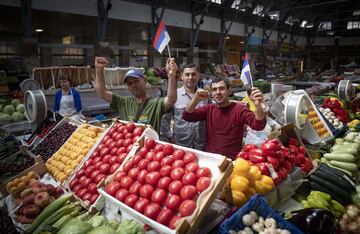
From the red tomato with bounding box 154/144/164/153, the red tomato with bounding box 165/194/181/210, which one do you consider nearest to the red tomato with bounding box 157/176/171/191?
the red tomato with bounding box 165/194/181/210

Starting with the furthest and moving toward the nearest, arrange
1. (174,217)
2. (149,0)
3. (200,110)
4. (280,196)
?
1. (149,0)
2. (200,110)
3. (280,196)
4. (174,217)

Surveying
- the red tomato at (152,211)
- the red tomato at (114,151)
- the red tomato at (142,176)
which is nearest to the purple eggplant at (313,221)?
the red tomato at (152,211)

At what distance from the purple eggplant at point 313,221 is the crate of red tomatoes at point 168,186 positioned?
2.33ft

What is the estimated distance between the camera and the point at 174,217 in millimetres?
1690

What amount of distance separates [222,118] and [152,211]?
169 centimetres

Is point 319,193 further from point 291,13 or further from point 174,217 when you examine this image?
point 291,13

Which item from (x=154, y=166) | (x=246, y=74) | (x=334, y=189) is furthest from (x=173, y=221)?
(x=246, y=74)

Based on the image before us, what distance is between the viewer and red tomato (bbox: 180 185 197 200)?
1.73m

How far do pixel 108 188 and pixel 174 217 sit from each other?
656mm

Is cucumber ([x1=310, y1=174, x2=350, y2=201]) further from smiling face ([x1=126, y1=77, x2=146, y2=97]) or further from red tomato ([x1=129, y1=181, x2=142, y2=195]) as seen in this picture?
smiling face ([x1=126, y1=77, x2=146, y2=97])

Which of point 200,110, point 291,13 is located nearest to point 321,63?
point 291,13

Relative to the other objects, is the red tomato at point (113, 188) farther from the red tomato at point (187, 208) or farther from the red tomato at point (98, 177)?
the red tomato at point (187, 208)

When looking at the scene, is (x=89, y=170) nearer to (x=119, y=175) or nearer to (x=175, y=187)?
(x=119, y=175)

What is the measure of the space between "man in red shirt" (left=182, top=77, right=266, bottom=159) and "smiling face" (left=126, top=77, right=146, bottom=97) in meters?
0.59
